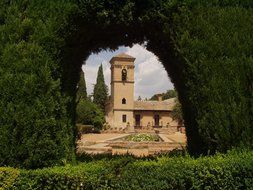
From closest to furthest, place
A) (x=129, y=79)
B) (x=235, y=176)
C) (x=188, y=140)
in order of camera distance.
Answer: (x=235, y=176)
(x=188, y=140)
(x=129, y=79)

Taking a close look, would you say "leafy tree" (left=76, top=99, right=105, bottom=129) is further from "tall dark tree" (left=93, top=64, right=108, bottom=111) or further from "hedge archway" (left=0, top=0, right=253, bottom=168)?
"hedge archway" (left=0, top=0, right=253, bottom=168)

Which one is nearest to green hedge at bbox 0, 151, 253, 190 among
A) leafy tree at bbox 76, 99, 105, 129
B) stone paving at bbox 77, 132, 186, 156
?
stone paving at bbox 77, 132, 186, 156

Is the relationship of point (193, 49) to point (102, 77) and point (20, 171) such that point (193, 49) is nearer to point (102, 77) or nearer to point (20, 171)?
point (20, 171)

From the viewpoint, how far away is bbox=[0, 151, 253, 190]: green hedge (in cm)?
569

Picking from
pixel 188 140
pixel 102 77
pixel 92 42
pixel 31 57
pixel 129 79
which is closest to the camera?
pixel 31 57

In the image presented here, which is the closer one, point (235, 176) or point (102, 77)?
point (235, 176)

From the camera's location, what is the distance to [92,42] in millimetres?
8688

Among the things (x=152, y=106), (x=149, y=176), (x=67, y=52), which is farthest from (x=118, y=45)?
(x=152, y=106)

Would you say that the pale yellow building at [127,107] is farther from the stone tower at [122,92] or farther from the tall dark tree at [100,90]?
the tall dark tree at [100,90]

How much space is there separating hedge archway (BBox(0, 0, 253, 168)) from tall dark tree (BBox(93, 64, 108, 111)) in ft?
224

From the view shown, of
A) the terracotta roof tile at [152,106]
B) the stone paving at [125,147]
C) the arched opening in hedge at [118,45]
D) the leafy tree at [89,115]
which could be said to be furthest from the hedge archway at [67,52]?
the terracotta roof tile at [152,106]

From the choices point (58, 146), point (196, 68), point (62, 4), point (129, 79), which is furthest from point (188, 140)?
point (129, 79)

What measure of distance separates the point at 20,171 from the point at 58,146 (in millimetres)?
818

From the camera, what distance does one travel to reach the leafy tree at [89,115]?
49066 mm
